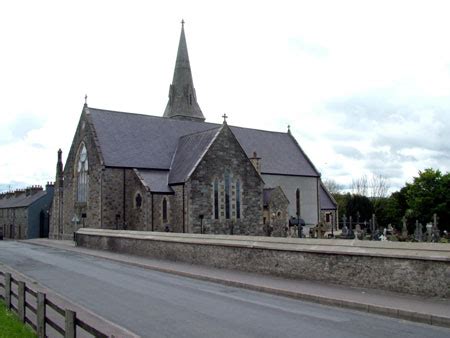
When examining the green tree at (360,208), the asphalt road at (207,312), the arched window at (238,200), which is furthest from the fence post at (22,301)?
the green tree at (360,208)

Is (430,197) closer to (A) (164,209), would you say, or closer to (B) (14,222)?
(A) (164,209)

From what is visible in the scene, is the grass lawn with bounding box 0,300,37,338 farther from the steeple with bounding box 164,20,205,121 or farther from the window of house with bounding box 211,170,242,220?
the steeple with bounding box 164,20,205,121

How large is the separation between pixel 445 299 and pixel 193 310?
596cm

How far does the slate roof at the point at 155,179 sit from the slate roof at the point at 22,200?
28632 mm

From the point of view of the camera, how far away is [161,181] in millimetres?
38406

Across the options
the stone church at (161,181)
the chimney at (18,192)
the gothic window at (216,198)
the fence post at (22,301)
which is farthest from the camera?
the chimney at (18,192)

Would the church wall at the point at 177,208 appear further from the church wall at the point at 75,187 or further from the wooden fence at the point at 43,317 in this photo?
the wooden fence at the point at 43,317

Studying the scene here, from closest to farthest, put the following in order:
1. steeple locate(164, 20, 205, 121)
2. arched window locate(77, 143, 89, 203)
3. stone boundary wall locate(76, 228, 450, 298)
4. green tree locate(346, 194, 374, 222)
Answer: stone boundary wall locate(76, 228, 450, 298), arched window locate(77, 143, 89, 203), green tree locate(346, 194, 374, 222), steeple locate(164, 20, 205, 121)

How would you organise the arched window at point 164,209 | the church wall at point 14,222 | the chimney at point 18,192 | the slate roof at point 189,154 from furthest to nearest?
the chimney at point 18,192
the church wall at point 14,222
the slate roof at point 189,154
the arched window at point 164,209

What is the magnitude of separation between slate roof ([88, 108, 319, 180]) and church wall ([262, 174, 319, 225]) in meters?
0.63

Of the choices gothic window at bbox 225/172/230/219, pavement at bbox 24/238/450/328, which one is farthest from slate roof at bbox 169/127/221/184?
pavement at bbox 24/238/450/328

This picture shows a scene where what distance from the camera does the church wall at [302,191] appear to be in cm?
4947

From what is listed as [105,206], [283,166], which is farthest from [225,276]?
[283,166]

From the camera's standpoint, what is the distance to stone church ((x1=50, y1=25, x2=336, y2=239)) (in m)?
36.5
